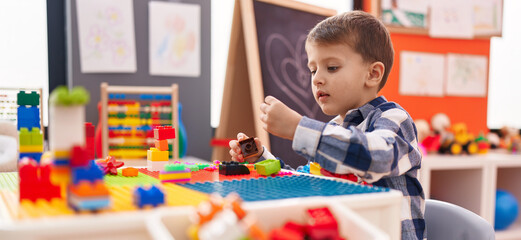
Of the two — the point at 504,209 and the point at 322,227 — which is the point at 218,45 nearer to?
the point at 504,209

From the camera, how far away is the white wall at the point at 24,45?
2.02 metres

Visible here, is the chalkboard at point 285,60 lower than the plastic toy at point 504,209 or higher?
higher

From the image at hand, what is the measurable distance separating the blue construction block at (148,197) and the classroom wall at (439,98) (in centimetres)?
233

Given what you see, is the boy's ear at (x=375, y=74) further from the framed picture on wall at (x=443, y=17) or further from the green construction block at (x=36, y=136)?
the framed picture on wall at (x=443, y=17)

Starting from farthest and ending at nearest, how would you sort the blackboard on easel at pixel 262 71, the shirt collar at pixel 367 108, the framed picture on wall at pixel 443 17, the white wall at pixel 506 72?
the white wall at pixel 506 72 → the framed picture on wall at pixel 443 17 → the blackboard on easel at pixel 262 71 → the shirt collar at pixel 367 108

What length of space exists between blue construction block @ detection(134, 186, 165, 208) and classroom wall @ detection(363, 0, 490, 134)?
2.33 m

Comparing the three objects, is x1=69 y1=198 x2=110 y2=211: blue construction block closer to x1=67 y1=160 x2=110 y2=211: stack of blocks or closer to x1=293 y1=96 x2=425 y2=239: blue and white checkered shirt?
x1=67 y1=160 x2=110 y2=211: stack of blocks

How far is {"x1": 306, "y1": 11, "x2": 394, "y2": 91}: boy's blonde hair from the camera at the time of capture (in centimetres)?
101

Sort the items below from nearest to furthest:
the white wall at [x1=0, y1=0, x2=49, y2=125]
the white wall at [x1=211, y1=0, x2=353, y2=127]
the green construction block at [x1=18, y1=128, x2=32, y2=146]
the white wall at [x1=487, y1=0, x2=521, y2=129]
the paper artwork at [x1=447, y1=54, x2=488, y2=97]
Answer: the green construction block at [x1=18, y1=128, x2=32, y2=146] → the white wall at [x1=0, y1=0, x2=49, y2=125] → the white wall at [x1=211, y1=0, x2=353, y2=127] → the paper artwork at [x1=447, y1=54, x2=488, y2=97] → the white wall at [x1=487, y1=0, x2=521, y2=129]

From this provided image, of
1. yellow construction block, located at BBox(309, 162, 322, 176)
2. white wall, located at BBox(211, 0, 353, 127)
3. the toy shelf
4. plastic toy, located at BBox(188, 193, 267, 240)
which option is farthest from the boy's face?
white wall, located at BBox(211, 0, 353, 127)

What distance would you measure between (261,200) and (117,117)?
5.83ft

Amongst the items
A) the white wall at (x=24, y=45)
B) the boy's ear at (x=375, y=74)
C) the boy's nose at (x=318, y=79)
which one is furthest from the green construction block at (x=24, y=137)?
the white wall at (x=24, y=45)

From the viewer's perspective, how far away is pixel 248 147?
1060mm

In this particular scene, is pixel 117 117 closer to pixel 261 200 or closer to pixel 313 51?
pixel 313 51
